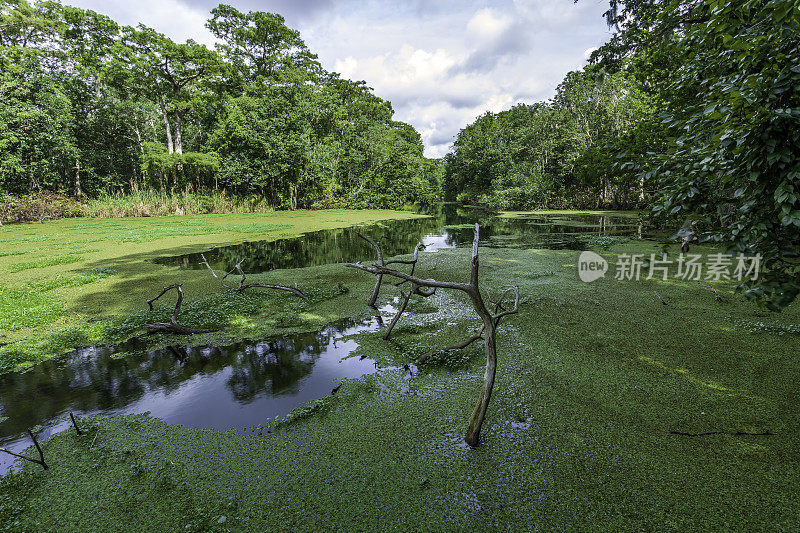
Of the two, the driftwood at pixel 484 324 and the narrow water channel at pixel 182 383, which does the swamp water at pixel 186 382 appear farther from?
the driftwood at pixel 484 324

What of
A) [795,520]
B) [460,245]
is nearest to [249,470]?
[795,520]

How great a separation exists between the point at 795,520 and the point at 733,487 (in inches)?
7.8

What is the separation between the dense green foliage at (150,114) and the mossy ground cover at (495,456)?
57.8 ft

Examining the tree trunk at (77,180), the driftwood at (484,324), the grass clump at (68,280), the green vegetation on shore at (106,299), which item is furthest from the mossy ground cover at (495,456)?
the tree trunk at (77,180)

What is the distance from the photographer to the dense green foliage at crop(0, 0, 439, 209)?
1409 centimetres

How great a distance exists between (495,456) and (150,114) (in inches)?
928

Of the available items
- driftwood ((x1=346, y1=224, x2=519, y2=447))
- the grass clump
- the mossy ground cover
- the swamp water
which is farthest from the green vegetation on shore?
driftwood ((x1=346, y1=224, x2=519, y2=447))

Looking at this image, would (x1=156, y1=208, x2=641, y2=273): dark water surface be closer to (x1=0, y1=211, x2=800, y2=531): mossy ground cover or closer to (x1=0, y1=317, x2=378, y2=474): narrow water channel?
(x1=0, y1=317, x2=378, y2=474): narrow water channel

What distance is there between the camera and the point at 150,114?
17.9 meters

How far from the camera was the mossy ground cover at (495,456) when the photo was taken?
1.55 metres

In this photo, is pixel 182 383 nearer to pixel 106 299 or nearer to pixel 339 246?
pixel 106 299

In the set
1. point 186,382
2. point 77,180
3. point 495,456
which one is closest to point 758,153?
point 495,456

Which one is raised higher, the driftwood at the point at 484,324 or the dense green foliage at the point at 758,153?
the dense green foliage at the point at 758,153

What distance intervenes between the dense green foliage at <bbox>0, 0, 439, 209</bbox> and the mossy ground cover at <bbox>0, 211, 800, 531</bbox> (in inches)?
694
